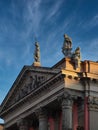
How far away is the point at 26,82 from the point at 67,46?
29.8 feet

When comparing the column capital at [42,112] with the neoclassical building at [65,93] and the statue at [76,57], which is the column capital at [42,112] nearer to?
Answer: the neoclassical building at [65,93]

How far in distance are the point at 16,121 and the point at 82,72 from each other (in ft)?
45.2

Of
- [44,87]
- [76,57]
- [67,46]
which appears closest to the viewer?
[76,57]

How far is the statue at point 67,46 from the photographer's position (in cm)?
4047

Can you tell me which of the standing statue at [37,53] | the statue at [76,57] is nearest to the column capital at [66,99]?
the statue at [76,57]

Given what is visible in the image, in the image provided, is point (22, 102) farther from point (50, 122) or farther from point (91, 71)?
point (91, 71)

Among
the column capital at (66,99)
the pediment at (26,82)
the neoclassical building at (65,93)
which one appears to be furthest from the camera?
the pediment at (26,82)

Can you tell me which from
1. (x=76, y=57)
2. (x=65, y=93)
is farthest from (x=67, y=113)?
(x=76, y=57)

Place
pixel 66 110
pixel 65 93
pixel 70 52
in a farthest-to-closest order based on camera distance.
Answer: pixel 70 52, pixel 65 93, pixel 66 110

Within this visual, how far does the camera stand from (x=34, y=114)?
148ft

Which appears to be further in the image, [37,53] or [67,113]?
[37,53]

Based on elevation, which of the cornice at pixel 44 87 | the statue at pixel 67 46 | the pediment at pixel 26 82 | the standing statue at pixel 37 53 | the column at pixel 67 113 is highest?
the standing statue at pixel 37 53

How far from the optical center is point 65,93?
3831 cm

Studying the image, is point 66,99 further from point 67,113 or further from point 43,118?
point 43,118
